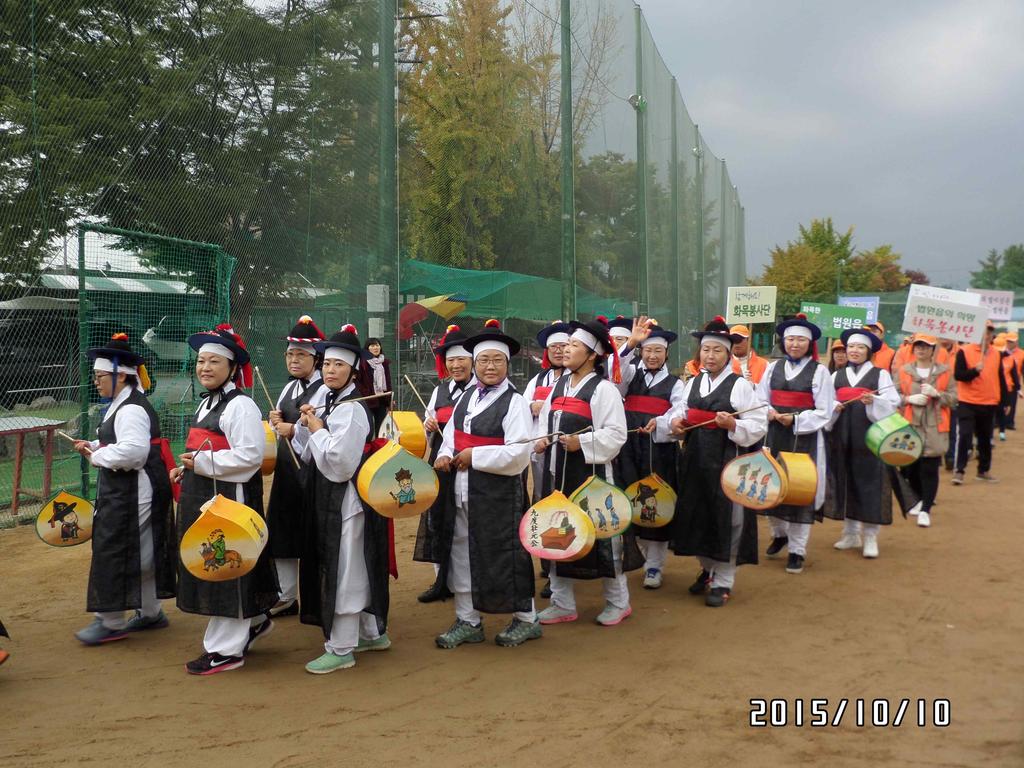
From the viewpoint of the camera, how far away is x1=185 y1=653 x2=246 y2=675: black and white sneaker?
4.71 metres

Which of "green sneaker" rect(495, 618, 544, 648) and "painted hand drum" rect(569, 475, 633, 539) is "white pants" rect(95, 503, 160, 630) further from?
"painted hand drum" rect(569, 475, 633, 539)

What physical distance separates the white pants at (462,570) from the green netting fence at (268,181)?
5043mm

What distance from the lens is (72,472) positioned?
9547 millimetres

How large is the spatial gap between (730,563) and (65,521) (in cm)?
432

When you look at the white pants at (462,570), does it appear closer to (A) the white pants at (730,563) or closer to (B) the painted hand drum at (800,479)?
(A) the white pants at (730,563)

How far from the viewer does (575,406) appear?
17.4 ft

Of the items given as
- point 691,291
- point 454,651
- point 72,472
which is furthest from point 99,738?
point 691,291

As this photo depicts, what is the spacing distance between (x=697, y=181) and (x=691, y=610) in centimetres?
2555

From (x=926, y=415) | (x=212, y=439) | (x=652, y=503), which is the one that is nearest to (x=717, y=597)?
(x=652, y=503)

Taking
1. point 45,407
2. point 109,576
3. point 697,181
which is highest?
point 697,181

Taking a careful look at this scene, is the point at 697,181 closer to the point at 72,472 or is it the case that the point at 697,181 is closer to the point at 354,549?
the point at 72,472

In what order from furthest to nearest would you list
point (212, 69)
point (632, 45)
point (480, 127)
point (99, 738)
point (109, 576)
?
point (632, 45) → point (480, 127) → point (212, 69) → point (109, 576) → point (99, 738)

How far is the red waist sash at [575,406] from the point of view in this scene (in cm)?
527
